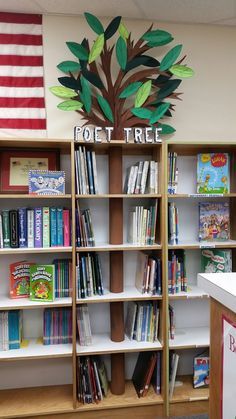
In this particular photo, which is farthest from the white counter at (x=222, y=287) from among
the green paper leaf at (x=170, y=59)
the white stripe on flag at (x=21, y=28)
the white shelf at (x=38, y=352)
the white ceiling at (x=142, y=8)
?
the white stripe on flag at (x=21, y=28)

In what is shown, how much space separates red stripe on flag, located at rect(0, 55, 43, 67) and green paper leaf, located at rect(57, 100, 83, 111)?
37 centimetres

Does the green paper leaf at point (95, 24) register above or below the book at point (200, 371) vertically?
above

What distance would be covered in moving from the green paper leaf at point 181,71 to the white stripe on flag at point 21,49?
0.99 meters

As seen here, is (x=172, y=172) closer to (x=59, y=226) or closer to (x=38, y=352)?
(x=59, y=226)

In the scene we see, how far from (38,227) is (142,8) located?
1754 millimetres

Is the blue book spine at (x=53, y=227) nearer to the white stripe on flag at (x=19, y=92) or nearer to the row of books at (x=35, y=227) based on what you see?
the row of books at (x=35, y=227)

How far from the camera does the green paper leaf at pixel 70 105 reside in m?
2.41

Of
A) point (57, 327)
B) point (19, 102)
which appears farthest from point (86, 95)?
point (57, 327)

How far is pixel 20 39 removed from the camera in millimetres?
2453

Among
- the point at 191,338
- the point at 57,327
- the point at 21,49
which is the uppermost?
the point at 21,49

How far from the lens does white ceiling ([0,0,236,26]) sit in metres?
2.35

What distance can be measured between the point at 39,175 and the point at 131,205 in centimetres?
77

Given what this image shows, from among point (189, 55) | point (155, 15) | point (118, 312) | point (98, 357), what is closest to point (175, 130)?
point (189, 55)

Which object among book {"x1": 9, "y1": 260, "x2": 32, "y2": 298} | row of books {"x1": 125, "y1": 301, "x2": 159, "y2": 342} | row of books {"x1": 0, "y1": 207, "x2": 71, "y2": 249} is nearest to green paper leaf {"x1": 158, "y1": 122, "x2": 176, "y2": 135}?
row of books {"x1": 0, "y1": 207, "x2": 71, "y2": 249}
